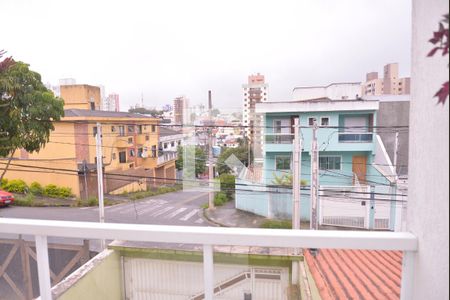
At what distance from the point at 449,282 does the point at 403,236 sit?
0.59 feet

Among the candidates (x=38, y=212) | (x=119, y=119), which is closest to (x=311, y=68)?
(x=119, y=119)

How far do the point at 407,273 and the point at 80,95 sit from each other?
13.4 metres

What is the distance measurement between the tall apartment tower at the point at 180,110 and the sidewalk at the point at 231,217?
12.2 feet

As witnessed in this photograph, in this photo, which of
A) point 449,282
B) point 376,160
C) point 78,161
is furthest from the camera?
point 78,161

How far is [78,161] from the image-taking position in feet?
41.4

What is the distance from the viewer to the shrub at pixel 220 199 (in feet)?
39.0

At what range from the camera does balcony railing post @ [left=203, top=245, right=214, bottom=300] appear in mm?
857

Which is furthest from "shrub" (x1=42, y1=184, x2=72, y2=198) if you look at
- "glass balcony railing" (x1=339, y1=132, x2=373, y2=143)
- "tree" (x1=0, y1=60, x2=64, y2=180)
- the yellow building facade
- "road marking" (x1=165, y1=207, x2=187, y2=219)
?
"glass balcony railing" (x1=339, y1=132, x2=373, y2=143)

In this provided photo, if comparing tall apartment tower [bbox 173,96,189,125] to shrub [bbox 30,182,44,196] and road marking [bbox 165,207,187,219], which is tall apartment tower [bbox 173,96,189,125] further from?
shrub [bbox 30,182,44,196]

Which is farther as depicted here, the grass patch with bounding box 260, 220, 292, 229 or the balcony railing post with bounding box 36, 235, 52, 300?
the grass patch with bounding box 260, 220, 292, 229

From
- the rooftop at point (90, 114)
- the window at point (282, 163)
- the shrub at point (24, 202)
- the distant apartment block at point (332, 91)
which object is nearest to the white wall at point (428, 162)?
the window at point (282, 163)

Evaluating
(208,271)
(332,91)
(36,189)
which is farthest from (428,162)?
(36,189)

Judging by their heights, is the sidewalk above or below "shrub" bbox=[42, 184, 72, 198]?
below

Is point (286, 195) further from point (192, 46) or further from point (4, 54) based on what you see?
point (4, 54)
